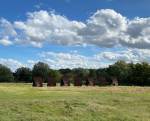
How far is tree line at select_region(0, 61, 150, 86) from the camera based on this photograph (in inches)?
4134

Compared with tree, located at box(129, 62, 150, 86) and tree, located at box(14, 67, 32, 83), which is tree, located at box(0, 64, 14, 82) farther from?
tree, located at box(129, 62, 150, 86)

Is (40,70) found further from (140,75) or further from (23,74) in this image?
(140,75)

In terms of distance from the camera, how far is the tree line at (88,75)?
10501 cm

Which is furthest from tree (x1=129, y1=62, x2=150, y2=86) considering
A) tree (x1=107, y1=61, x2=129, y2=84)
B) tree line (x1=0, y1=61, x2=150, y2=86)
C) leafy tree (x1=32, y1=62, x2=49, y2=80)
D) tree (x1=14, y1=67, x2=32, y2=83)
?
tree (x1=14, y1=67, x2=32, y2=83)

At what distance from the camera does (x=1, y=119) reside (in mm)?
23500

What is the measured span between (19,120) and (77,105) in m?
7.13

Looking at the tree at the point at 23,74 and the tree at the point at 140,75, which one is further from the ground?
the tree at the point at 23,74

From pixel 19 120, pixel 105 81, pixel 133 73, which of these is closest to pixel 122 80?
pixel 133 73

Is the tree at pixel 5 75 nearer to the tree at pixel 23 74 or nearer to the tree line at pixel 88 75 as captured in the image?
the tree line at pixel 88 75

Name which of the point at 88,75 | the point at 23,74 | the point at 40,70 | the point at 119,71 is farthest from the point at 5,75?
the point at 119,71

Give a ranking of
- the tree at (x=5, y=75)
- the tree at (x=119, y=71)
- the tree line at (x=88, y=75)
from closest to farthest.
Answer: the tree line at (x=88, y=75) → the tree at (x=119, y=71) → the tree at (x=5, y=75)

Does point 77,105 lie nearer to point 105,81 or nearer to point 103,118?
point 103,118

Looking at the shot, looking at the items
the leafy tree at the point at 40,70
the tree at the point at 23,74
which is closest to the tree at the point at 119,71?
the leafy tree at the point at 40,70

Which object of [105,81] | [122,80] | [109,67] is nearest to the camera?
[105,81]
